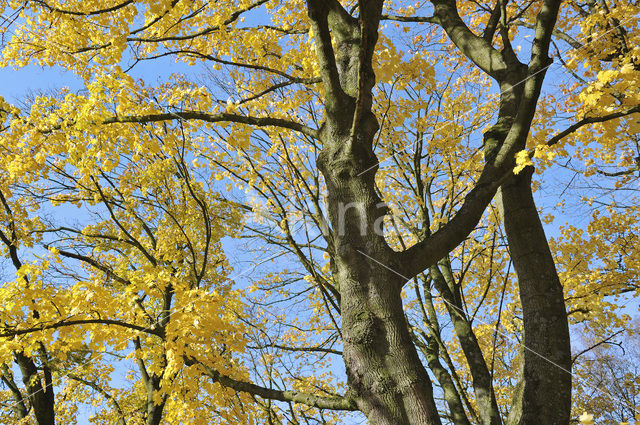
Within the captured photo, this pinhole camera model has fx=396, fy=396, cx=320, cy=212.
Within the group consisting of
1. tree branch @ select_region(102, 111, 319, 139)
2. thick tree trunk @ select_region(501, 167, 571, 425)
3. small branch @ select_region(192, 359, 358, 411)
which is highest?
tree branch @ select_region(102, 111, 319, 139)

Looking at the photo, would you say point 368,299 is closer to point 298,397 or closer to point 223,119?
point 298,397

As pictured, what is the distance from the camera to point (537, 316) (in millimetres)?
2717

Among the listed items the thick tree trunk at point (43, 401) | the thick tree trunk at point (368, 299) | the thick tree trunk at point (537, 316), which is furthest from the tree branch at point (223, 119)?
the thick tree trunk at point (43, 401)

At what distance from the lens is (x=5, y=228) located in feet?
21.0

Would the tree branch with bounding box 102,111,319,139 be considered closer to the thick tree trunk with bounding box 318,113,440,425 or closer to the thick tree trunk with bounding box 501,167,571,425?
the thick tree trunk with bounding box 318,113,440,425

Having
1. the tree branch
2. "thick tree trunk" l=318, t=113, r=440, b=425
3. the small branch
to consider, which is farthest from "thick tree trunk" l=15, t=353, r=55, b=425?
"thick tree trunk" l=318, t=113, r=440, b=425

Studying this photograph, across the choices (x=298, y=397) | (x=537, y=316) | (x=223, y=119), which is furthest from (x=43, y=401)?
(x=537, y=316)

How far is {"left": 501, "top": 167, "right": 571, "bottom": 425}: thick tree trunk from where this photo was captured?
244cm

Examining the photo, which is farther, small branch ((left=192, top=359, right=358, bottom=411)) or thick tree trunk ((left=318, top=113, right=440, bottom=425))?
small branch ((left=192, top=359, right=358, bottom=411))

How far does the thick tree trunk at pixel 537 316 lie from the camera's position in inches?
96.1

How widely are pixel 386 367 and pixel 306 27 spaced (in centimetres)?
443

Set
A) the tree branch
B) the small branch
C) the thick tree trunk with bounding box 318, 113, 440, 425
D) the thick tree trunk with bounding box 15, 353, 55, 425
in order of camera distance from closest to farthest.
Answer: the thick tree trunk with bounding box 318, 113, 440, 425, the small branch, the tree branch, the thick tree trunk with bounding box 15, 353, 55, 425

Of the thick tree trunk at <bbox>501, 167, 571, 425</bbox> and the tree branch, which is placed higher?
the tree branch

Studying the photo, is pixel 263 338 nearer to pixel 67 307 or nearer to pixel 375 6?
pixel 67 307
